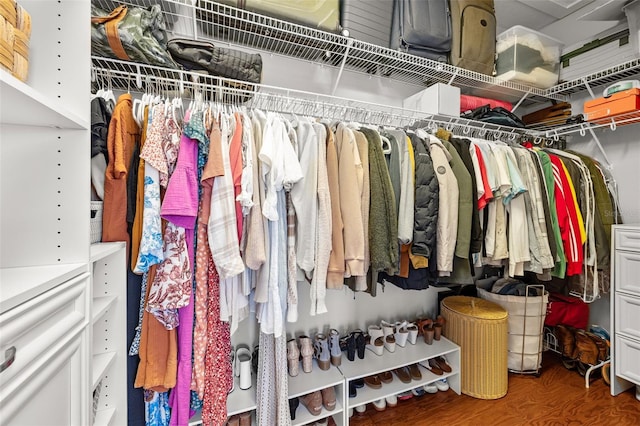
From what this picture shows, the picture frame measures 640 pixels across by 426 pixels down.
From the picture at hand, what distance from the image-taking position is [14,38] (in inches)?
20.0

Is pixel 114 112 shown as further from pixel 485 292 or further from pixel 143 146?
pixel 485 292

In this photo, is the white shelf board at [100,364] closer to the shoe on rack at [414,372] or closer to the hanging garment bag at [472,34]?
the shoe on rack at [414,372]

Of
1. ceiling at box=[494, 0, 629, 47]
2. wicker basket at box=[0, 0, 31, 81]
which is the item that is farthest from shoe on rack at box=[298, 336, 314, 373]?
ceiling at box=[494, 0, 629, 47]

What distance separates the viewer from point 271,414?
122 centimetres

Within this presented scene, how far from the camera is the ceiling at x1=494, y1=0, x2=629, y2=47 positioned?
2.08m

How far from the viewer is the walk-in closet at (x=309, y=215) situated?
0.62m

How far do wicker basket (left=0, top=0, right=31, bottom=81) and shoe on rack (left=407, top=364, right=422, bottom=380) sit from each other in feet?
6.71

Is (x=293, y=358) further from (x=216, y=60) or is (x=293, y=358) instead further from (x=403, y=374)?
(x=216, y=60)

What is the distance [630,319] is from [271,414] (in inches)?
83.9

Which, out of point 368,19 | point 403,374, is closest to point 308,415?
point 403,374

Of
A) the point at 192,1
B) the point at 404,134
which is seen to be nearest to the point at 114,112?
the point at 192,1

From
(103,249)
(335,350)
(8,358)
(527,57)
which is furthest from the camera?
(527,57)

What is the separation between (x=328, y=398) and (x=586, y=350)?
1.84 metres

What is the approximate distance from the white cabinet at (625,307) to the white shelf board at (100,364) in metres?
2.61
